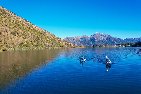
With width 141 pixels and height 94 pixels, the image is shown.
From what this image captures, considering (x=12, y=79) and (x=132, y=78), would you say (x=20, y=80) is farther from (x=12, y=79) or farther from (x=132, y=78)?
(x=132, y=78)

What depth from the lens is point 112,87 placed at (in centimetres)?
4331

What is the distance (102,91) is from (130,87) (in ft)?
17.2

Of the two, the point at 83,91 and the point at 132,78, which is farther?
the point at 132,78

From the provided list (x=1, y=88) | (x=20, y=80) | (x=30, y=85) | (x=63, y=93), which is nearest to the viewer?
(x=63, y=93)

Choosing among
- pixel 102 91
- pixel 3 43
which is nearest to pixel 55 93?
pixel 102 91

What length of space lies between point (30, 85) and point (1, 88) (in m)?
4.86

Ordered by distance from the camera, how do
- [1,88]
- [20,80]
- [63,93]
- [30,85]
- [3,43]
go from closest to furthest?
[63,93], [1,88], [30,85], [20,80], [3,43]

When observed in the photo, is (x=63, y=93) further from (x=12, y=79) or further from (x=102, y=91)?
(x=12, y=79)

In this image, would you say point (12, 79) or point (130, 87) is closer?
point (130, 87)

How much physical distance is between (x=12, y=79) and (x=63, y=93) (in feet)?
53.7

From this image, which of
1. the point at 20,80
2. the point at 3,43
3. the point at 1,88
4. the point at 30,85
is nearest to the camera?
the point at 1,88

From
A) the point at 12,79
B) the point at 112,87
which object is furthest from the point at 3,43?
the point at 112,87

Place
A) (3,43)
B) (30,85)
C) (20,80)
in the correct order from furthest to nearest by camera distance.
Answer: (3,43) → (20,80) → (30,85)

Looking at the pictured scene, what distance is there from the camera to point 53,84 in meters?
47.0
